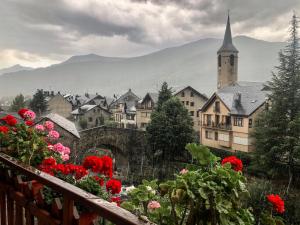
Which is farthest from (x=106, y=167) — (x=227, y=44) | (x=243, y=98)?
(x=227, y=44)

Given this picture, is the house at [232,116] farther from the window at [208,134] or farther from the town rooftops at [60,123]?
the town rooftops at [60,123]

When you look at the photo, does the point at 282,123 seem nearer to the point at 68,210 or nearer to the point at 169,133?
the point at 169,133

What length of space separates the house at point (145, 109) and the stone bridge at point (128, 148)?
11611 millimetres

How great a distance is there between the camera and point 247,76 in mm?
161375

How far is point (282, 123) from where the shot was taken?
69.5ft

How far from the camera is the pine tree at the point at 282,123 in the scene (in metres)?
20.8

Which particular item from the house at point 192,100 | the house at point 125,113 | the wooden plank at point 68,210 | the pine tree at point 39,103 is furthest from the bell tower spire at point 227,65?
the wooden plank at point 68,210

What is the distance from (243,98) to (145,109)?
1712 cm

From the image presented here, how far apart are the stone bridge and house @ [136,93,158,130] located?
11611mm

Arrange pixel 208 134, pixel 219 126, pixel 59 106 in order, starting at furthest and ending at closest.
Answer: pixel 59 106
pixel 208 134
pixel 219 126

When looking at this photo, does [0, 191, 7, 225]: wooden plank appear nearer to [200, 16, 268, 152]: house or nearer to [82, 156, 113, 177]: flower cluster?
[82, 156, 113, 177]: flower cluster

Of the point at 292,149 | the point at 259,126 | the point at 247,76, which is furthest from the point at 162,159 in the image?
the point at 247,76

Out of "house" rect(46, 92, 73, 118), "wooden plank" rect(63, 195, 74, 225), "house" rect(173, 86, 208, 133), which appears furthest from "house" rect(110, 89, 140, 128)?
"wooden plank" rect(63, 195, 74, 225)

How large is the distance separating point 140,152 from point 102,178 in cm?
2913
